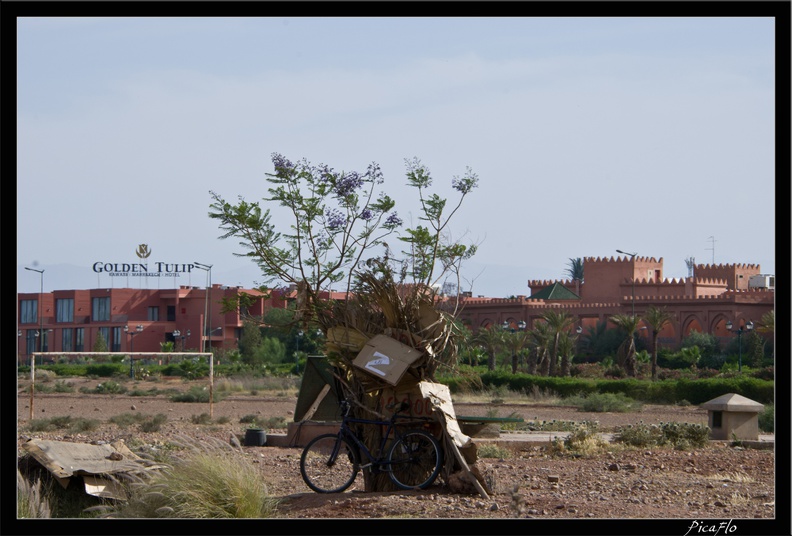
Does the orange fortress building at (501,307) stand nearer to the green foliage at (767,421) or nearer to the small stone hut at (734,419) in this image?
the green foliage at (767,421)

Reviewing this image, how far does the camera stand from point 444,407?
9469 millimetres

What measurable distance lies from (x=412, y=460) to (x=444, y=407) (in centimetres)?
57

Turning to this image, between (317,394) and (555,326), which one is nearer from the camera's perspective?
(317,394)

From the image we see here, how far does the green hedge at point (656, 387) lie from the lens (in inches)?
1233

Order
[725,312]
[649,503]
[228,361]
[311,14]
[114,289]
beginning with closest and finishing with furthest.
Answer: [311,14]
[649,503]
[725,312]
[228,361]
[114,289]

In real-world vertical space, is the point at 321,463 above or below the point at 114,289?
below

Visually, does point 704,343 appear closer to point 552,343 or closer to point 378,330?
point 552,343

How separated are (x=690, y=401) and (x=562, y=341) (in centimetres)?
1471

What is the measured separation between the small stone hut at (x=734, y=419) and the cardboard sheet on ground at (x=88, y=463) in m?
10.6

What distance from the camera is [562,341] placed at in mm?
48312

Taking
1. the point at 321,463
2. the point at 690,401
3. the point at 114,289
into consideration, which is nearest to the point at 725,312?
the point at 690,401

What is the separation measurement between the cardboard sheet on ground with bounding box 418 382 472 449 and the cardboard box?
1.08 feet

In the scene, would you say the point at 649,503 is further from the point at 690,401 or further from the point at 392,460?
the point at 690,401

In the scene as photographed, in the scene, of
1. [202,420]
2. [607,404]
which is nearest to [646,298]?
[607,404]
